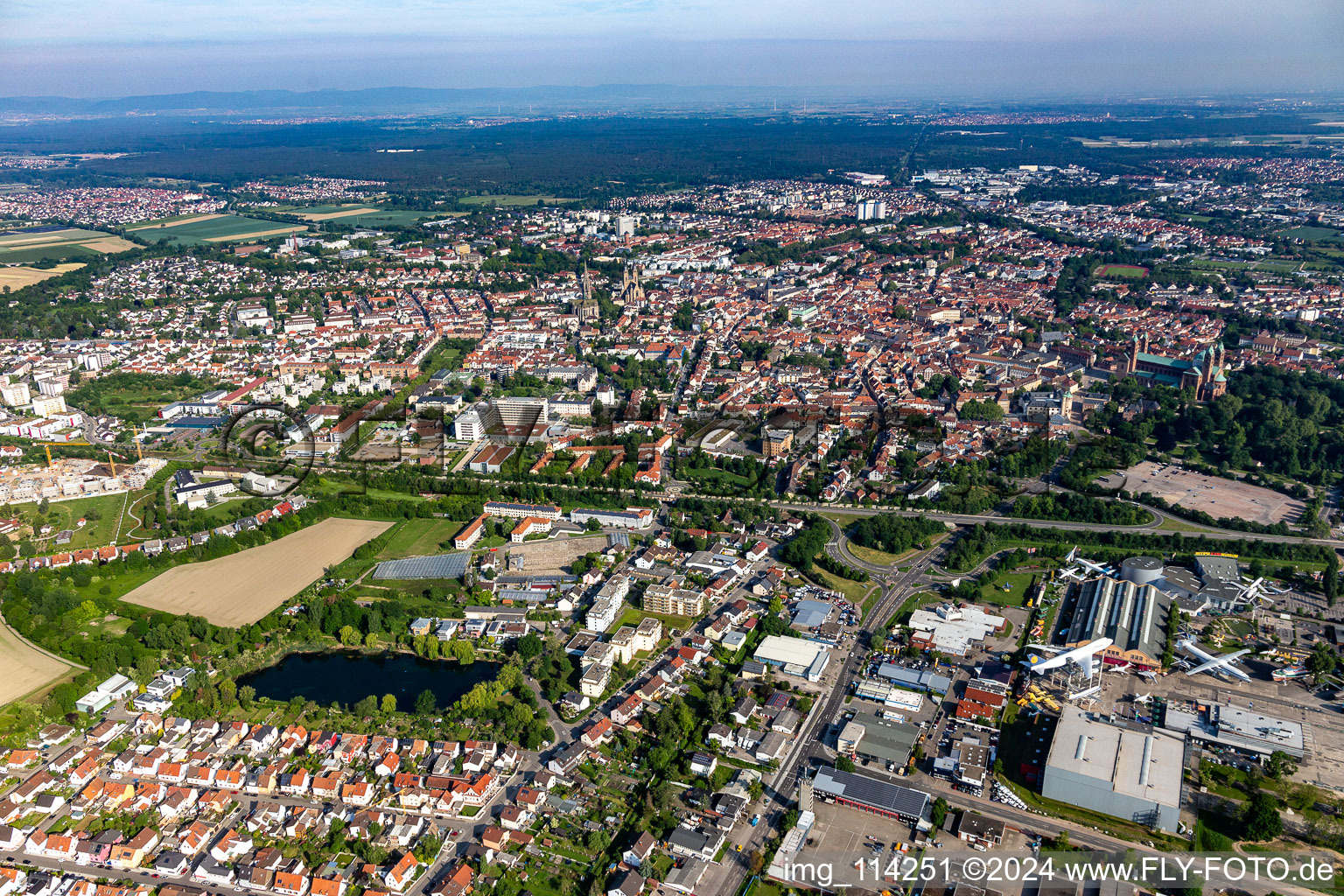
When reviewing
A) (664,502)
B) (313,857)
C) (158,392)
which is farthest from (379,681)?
(158,392)

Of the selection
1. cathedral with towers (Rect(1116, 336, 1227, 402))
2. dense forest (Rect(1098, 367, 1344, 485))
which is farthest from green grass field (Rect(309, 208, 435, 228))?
dense forest (Rect(1098, 367, 1344, 485))

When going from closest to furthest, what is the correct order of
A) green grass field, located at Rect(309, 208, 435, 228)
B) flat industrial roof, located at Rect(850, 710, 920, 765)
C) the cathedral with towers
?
1. flat industrial roof, located at Rect(850, 710, 920, 765)
2. the cathedral with towers
3. green grass field, located at Rect(309, 208, 435, 228)

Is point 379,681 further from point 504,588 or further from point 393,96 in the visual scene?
point 393,96

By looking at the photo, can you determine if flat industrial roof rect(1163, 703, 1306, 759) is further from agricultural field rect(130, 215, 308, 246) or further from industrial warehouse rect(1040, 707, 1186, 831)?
agricultural field rect(130, 215, 308, 246)

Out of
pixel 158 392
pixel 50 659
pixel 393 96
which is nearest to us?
pixel 50 659

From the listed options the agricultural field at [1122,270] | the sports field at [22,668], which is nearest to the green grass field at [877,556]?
the sports field at [22,668]

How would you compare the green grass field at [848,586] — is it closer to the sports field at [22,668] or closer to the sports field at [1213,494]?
the sports field at [1213,494]

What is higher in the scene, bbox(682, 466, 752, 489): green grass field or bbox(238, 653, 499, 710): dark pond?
bbox(682, 466, 752, 489): green grass field
